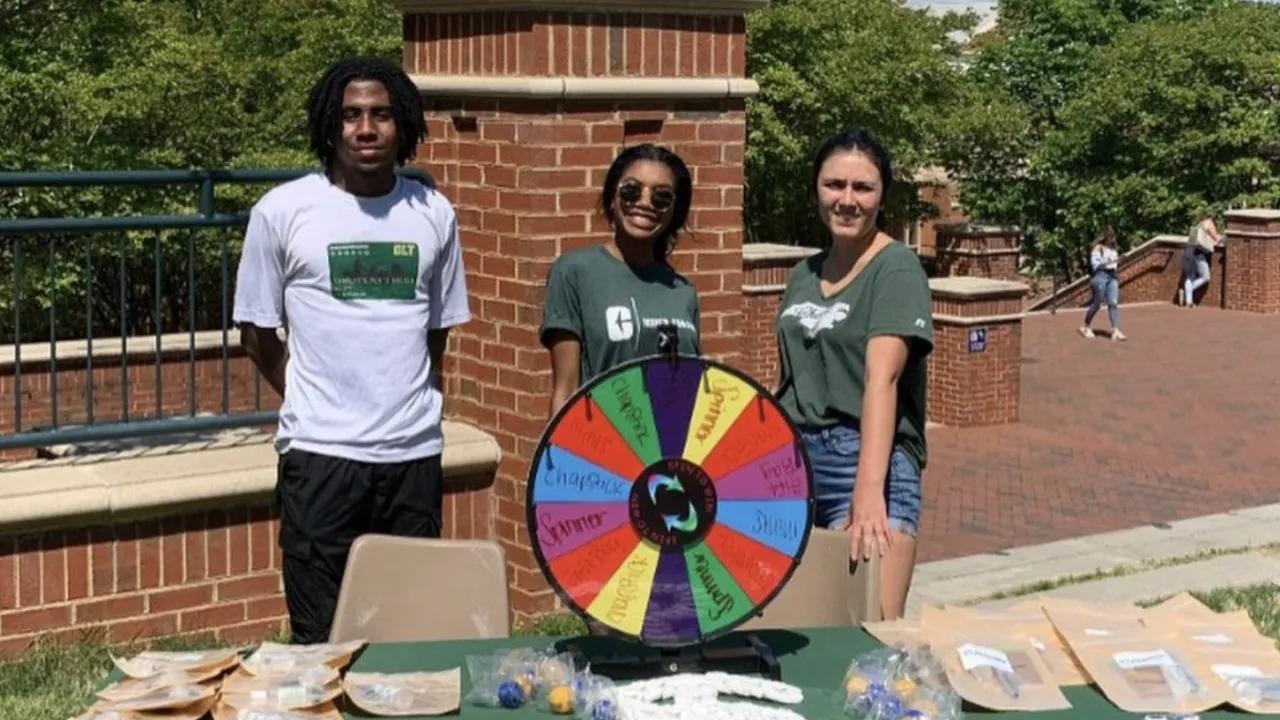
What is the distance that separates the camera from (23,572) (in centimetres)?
531

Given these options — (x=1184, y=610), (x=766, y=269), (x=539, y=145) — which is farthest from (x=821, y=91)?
(x=1184, y=610)

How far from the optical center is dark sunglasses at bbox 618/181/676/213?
3646 millimetres

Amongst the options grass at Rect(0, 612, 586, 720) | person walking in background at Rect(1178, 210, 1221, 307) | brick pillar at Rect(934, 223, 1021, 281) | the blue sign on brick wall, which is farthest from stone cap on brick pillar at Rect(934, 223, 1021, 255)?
grass at Rect(0, 612, 586, 720)

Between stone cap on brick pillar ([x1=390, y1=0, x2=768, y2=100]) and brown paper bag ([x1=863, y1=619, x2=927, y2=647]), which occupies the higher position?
stone cap on brick pillar ([x1=390, y1=0, x2=768, y2=100])

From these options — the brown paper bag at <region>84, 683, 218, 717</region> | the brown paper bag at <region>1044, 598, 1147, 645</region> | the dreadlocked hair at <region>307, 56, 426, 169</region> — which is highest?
the dreadlocked hair at <region>307, 56, 426, 169</region>

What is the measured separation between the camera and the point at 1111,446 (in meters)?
13.7

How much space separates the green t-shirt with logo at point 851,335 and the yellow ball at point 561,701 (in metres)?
1.21

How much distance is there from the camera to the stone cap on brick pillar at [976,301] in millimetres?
14633

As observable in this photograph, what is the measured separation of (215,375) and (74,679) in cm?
395

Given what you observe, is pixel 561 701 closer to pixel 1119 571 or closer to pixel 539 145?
pixel 539 145

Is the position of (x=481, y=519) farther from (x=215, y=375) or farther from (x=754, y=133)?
(x=754, y=133)

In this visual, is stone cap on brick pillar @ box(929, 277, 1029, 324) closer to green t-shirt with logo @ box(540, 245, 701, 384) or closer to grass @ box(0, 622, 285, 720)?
grass @ box(0, 622, 285, 720)

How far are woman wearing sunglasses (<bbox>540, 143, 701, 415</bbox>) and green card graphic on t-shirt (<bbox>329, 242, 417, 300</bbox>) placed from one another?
1.09 ft

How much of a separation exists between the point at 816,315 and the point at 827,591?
65cm
